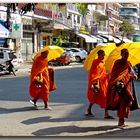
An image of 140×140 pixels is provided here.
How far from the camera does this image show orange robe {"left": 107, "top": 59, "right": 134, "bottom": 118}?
394 inches

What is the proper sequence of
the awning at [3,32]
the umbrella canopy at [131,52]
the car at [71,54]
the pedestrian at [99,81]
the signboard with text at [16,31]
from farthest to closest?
the car at [71,54]
the signboard with text at [16,31]
the awning at [3,32]
the pedestrian at [99,81]
the umbrella canopy at [131,52]

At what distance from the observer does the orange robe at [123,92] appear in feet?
32.8

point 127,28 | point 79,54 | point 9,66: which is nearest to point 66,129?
point 9,66

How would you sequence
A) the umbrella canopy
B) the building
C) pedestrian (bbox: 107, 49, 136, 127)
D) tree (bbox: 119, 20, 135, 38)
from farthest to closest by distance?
the building
tree (bbox: 119, 20, 135, 38)
the umbrella canopy
pedestrian (bbox: 107, 49, 136, 127)

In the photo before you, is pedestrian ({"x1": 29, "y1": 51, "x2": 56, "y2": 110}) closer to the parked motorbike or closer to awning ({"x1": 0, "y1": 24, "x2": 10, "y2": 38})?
the parked motorbike

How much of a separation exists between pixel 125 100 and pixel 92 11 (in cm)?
6056

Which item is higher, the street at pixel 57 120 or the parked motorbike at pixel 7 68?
the street at pixel 57 120

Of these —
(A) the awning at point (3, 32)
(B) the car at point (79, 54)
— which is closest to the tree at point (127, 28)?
(B) the car at point (79, 54)

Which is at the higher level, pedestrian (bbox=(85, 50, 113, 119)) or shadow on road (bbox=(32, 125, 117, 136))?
pedestrian (bbox=(85, 50, 113, 119))

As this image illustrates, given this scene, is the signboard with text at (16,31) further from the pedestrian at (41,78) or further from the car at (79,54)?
the pedestrian at (41,78)

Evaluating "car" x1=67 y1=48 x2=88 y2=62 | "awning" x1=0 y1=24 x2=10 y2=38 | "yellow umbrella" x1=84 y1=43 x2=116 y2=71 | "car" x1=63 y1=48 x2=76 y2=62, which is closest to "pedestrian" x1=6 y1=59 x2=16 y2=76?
"awning" x1=0 y1=24 x2=10 y2=38

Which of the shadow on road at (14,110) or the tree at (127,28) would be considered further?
the tree at (127,28)

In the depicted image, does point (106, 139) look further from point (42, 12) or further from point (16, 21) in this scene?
point (42, 12)

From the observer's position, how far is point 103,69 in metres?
11.5
